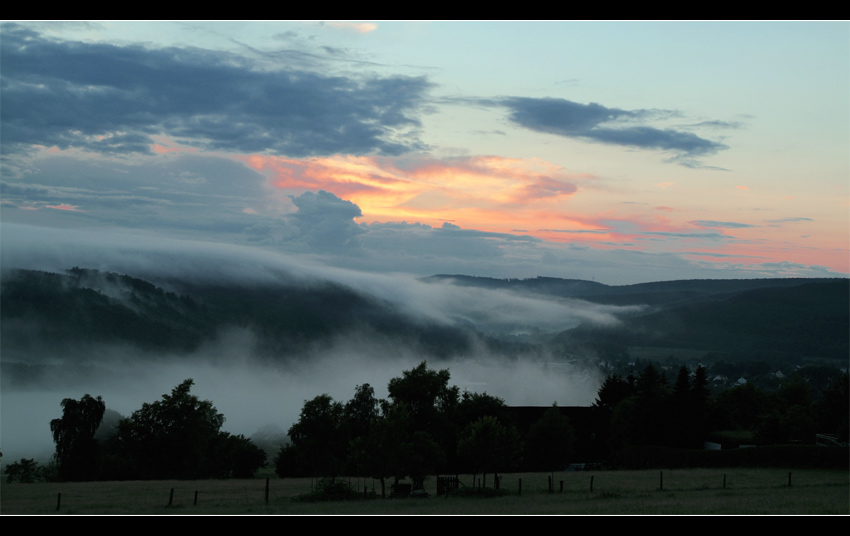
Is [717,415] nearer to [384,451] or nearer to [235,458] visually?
[384,451]

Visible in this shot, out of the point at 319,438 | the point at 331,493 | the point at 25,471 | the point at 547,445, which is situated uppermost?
the point at 319,438

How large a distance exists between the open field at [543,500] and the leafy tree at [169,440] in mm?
21045

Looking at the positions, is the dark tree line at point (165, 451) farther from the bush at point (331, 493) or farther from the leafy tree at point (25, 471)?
the bush at point (331, 493)

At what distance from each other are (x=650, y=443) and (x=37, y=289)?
197 metres

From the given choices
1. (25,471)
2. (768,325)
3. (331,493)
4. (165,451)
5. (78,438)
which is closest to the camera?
(331,493)

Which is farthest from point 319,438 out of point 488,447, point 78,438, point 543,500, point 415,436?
point 78,438

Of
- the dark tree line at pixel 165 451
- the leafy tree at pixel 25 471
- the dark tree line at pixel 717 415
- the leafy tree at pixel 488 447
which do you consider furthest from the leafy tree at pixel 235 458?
the dark tree line at pixel 717 415

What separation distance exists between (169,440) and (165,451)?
40.9 inches

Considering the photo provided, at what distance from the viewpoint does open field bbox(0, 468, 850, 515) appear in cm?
2486

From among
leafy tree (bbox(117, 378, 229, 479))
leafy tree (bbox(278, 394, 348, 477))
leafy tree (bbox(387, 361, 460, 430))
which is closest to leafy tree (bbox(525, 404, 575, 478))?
leafy tree (bbox(387, 361, 460, 430))

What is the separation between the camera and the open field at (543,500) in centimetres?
2486

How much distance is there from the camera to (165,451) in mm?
60719

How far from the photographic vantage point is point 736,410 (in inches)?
2692

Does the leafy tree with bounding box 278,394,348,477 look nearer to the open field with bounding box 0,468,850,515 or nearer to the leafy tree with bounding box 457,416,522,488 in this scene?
the open field with bounding box 0,468,850,515
